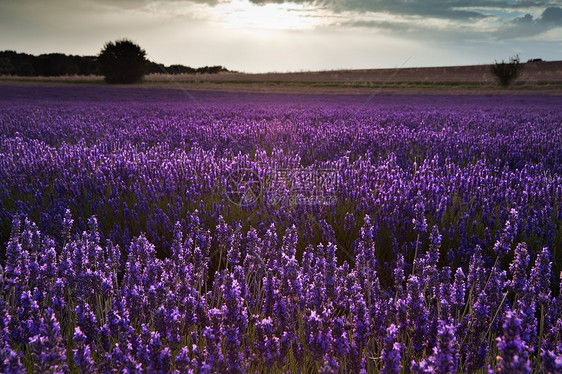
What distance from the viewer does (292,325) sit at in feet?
5.65

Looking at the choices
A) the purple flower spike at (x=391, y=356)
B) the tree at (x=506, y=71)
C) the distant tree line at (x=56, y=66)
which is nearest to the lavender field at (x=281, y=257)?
the purple flower spike at (x=391, y=356)

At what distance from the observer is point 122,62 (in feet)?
128

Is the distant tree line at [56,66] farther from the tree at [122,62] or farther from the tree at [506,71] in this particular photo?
the tree at [506,71]

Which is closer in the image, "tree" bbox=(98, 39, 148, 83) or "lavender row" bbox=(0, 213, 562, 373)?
"lavender row" bbox=(0, 213, 562, 373)

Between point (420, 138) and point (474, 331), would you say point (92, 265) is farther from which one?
point (420, 138)

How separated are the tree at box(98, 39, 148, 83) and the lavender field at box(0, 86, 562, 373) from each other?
34138 mm

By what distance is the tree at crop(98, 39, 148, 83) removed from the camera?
38938 mm

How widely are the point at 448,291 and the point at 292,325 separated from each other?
78 centimetres

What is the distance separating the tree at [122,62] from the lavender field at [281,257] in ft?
112

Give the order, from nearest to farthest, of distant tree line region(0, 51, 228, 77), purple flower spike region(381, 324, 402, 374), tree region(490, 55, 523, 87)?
purple flower spike region(381, 324, 402, 374), tree region(490, 55, 523, 87), distant tree line region(0, 51, 228, 77)

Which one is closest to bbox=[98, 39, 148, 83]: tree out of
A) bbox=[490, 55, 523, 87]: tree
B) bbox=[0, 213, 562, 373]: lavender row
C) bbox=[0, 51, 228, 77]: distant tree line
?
bbox=[0, 51, 228, 77]: distant tree line

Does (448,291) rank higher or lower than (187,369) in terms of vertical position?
lower

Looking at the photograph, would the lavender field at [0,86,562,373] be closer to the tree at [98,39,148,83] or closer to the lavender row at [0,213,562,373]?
the lavender row at [0,213,562,373]

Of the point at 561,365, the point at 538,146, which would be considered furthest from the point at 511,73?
the point at 561,365
